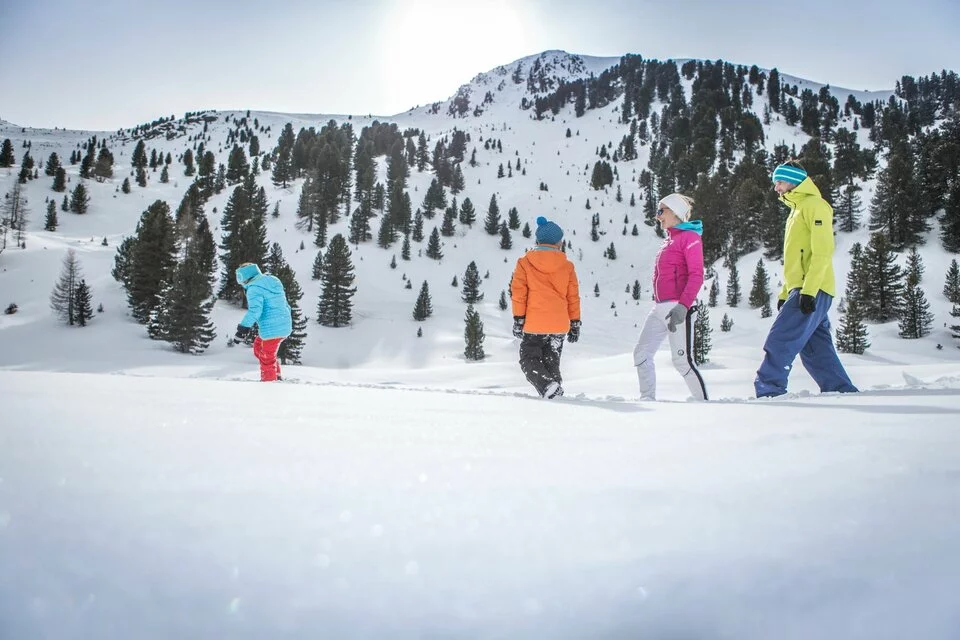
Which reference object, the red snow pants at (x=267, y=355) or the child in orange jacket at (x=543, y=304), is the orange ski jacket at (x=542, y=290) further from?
the red snow pants at (x=267, y=355)

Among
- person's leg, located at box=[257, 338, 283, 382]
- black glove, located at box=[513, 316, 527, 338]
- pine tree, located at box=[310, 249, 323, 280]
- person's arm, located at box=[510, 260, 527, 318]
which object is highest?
pine tree, located at box=[310, 249, 323, 280]

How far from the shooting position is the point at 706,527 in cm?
86

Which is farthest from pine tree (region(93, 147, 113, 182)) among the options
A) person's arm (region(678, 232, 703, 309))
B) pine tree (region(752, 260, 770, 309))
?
person's arm (region(678, 232, 703, 309))

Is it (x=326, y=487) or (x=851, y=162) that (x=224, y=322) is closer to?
(x=326, y=487)

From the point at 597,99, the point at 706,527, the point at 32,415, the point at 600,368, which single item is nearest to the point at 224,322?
the point at 600,368

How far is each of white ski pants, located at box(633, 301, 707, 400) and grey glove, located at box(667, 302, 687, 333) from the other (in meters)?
0.08

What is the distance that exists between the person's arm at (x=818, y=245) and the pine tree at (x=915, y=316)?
2149cm

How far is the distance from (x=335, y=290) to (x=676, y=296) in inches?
1095

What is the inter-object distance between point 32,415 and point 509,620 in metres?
1.92

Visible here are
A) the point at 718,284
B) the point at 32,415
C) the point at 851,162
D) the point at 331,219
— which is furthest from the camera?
the point at 331,219

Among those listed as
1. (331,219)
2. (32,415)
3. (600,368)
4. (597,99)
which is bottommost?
(600,368)

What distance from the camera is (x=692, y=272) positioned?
411cm

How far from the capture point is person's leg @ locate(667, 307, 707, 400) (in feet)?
13.3

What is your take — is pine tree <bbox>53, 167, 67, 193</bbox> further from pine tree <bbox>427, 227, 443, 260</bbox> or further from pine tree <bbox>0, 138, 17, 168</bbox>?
pine tree <bbox>427, 227, 443, 260</bbox>
